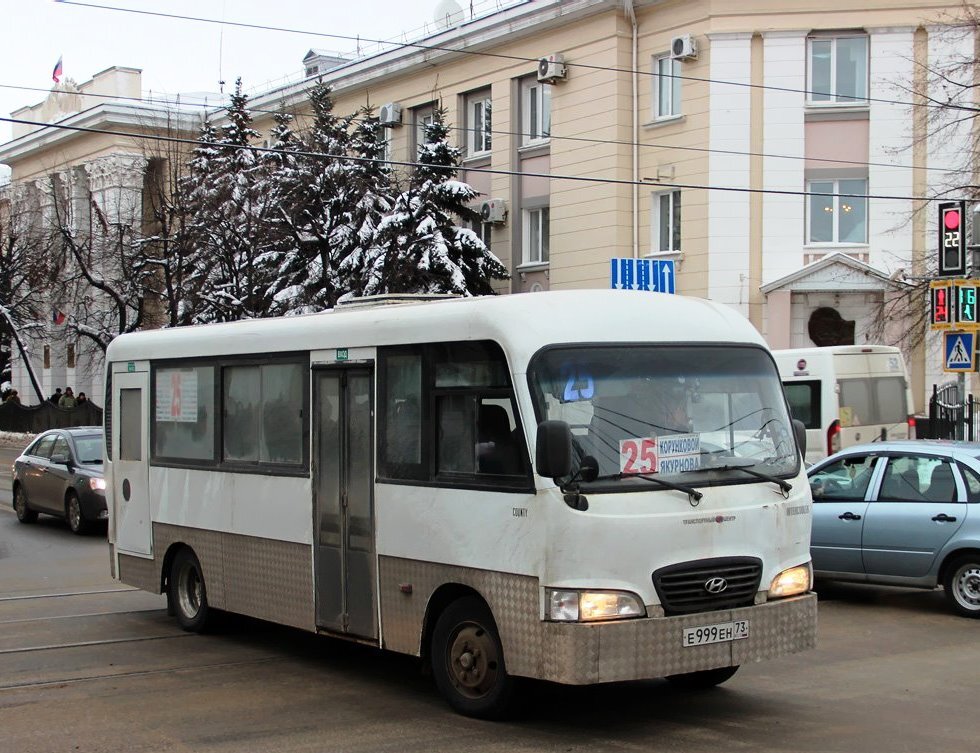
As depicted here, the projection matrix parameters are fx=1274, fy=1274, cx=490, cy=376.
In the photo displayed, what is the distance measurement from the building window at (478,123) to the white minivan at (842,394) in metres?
15.8

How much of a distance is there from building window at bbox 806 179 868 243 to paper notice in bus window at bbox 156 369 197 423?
20624 mm

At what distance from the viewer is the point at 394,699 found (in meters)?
8.27

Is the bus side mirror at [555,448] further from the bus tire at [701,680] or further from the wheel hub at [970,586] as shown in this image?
the wheel hub at [970,586]

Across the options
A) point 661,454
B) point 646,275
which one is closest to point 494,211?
point 646,275

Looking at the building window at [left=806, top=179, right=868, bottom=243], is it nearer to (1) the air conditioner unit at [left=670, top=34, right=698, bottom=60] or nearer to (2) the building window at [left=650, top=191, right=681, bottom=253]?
(2) the building window at [left=650, top=191, right=681, bottom=253]

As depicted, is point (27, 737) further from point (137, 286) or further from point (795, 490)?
point (137, 286)

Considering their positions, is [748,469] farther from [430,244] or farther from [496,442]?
[430,244]

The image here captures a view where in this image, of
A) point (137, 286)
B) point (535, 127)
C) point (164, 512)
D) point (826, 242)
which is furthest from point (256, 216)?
point (164, 512)

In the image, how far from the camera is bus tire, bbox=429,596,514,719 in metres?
7.50

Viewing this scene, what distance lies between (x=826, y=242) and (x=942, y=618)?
18457mm

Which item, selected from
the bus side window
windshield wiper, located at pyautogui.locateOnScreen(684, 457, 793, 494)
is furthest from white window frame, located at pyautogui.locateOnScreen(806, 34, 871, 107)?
the bus side window

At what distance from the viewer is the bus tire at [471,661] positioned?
7.50m

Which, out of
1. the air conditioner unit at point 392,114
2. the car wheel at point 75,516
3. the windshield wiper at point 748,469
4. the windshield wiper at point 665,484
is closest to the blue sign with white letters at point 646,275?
the car wheel at point 75,516

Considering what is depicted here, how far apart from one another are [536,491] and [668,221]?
2415 cm
